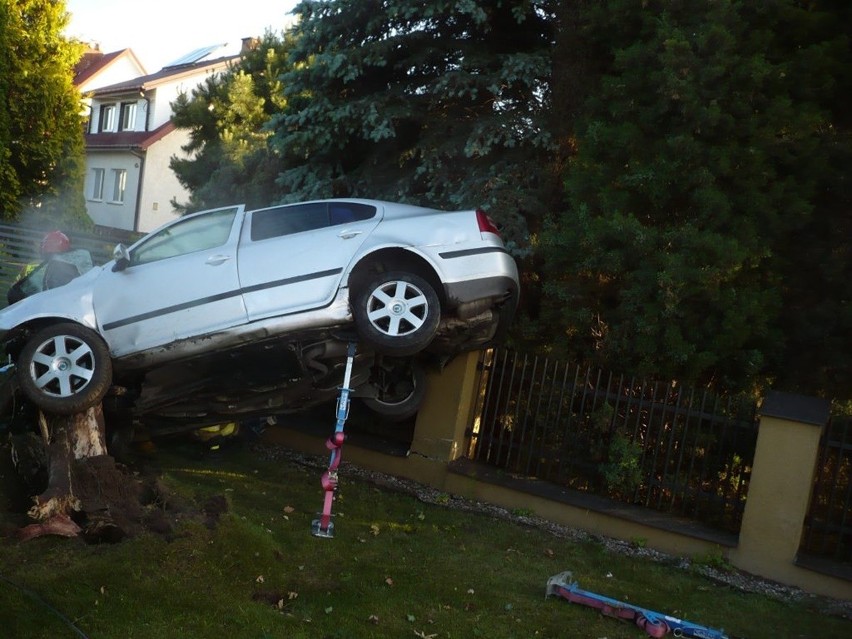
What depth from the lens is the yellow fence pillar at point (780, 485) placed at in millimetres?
7188

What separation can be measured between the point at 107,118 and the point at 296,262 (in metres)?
33.3

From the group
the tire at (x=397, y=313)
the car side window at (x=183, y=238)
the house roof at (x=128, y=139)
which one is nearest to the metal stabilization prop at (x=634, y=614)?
the tire at (x=397, y=313)

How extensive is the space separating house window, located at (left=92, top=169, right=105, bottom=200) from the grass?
3094cm

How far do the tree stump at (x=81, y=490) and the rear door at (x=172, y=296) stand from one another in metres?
0.74

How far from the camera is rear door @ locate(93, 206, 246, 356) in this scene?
7273 millimetres

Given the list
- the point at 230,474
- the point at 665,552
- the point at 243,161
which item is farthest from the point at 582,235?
the point at 243,161

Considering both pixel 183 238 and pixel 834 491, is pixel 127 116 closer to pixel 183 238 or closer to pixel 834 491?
pixel 183 238

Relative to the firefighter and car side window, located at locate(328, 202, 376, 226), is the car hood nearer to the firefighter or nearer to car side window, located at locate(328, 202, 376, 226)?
the firefighter

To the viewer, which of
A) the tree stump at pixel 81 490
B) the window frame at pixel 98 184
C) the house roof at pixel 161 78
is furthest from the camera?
the window frame at pixel 98 184

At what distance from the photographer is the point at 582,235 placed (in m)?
8.98

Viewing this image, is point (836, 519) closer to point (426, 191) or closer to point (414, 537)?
point (414, 537)

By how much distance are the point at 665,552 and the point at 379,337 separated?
305 centimetres

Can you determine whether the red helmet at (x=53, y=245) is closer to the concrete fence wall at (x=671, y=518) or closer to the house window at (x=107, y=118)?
the concrete fence wall at (x=671, y=518)

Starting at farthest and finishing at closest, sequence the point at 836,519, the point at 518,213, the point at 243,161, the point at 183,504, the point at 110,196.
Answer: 1. the point at 110,196
2. the point at 243,161
3. the point at 518,213
4. the point at 836,519
5. the point at 183,504
